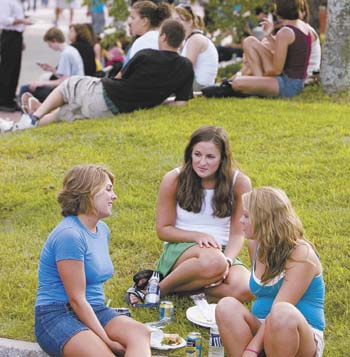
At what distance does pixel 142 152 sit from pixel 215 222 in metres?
2.81

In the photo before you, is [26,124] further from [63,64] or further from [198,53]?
[63,64]

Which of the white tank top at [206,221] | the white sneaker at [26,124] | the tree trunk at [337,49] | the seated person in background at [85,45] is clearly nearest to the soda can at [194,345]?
the white tank top at [206,221]

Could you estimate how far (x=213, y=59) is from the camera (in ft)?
37.8

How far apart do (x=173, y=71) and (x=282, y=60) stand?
1.34 metres

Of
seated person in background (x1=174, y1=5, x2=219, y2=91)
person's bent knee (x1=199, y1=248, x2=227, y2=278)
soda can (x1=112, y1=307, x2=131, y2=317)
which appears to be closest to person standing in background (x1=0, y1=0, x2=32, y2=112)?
seated person in background (x1=174, y1=5, x2=219, y2=91)

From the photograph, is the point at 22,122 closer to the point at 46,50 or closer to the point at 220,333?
the point at 220,333

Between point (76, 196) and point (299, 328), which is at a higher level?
point (76, 196)

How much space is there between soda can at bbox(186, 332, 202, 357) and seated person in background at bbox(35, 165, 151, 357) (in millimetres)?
231

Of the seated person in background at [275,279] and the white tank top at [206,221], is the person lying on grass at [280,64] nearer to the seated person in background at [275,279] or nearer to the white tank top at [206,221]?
the white tank top at [206,221]

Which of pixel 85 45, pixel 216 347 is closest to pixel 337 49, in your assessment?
pixel 85 45

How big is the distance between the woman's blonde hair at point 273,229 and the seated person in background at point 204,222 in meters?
0.93

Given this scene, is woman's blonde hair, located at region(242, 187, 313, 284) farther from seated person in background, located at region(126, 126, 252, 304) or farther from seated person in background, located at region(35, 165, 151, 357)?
seated person in background, located at region(126, 126, 252, 304)

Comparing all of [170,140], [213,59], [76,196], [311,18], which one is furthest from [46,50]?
[76,196]

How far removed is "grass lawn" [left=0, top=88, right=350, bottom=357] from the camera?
642 cm
